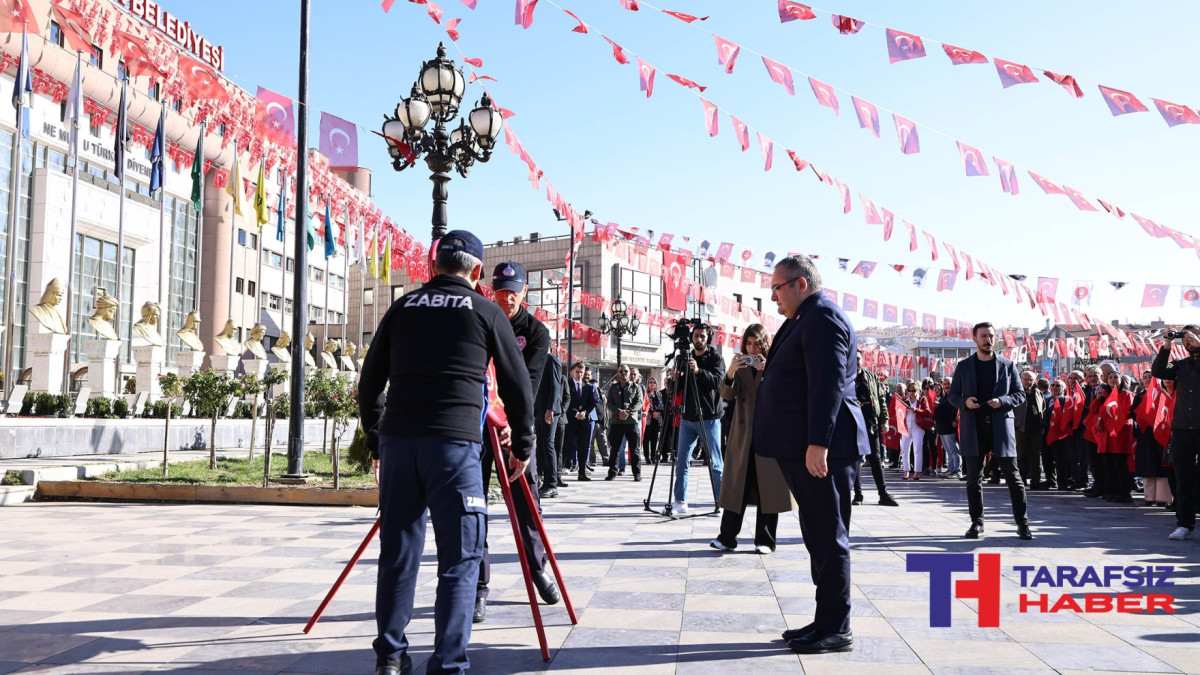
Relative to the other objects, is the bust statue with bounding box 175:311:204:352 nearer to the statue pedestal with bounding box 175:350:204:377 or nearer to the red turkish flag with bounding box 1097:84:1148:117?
the statue pedestal with bounding box 175:350:204:377

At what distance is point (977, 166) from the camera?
37.8ft

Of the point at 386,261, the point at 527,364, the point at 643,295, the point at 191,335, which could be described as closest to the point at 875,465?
the point at 527,364

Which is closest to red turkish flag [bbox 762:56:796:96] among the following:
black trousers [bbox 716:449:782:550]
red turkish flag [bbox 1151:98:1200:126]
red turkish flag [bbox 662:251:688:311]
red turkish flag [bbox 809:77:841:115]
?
red turkish flag [bbox 809:77:841:115]

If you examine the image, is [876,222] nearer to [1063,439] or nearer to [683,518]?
[1063,439]

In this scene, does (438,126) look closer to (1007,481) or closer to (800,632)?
(1007,481)

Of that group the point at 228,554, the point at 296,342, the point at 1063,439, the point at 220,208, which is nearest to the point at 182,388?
the point at 296,342

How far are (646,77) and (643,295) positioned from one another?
154 feet

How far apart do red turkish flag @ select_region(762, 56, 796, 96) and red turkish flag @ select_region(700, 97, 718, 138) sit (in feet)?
4.40

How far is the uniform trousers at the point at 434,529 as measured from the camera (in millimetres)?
3359

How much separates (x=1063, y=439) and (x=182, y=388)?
13275 mm

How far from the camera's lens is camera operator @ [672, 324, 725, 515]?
8602 millimetres

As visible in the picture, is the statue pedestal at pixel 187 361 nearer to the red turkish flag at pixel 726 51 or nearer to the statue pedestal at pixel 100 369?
the statue pedestal at pixel 100 369

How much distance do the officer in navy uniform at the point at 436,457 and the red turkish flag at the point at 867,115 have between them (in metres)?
8.29

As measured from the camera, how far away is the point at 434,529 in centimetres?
337
